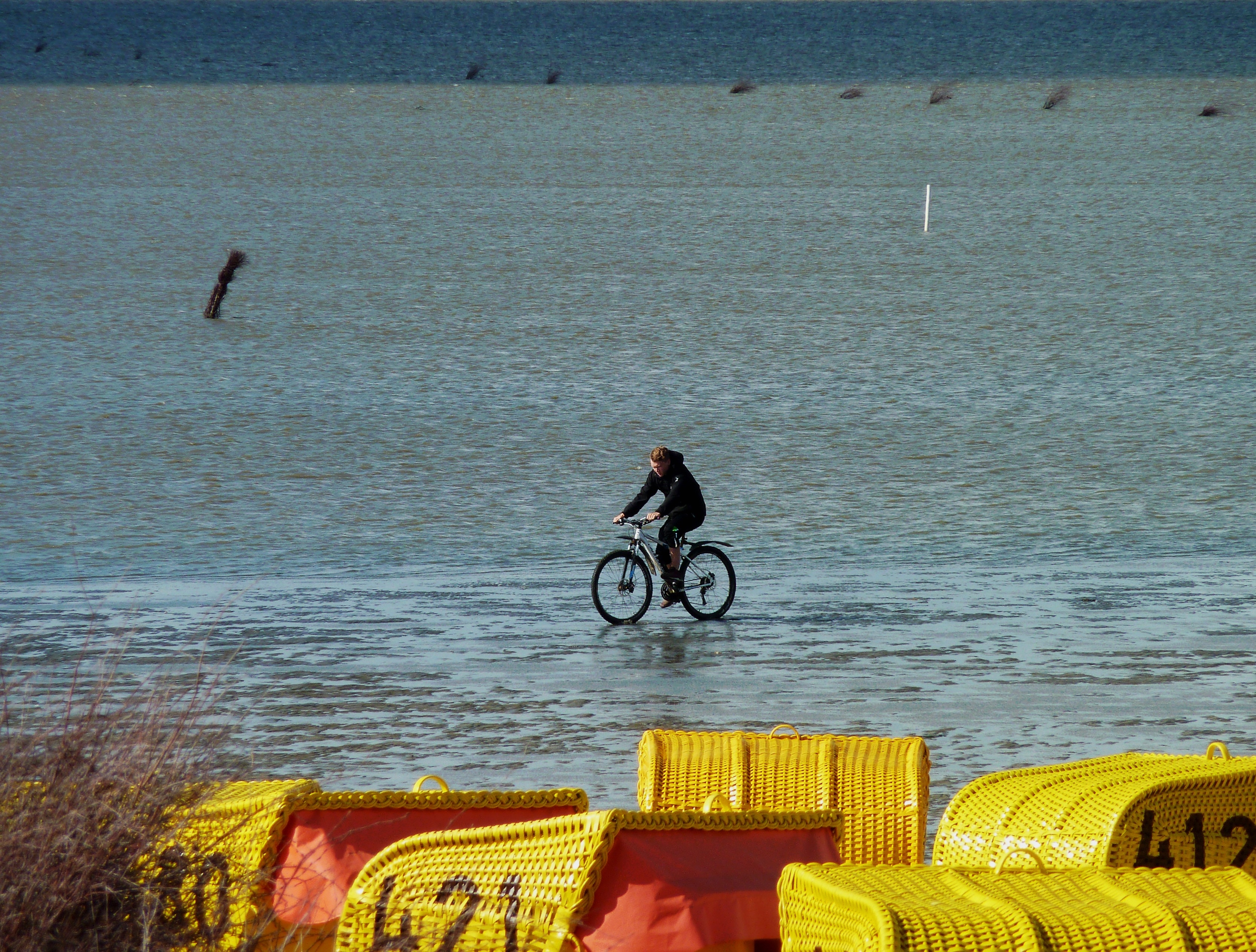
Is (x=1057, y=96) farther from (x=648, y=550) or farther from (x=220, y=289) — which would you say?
(x=648, y=550)

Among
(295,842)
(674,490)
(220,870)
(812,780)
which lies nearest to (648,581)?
(674,490)

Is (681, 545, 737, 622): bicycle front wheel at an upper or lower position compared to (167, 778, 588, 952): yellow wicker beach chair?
upper

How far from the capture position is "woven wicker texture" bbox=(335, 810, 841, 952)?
3.59 m

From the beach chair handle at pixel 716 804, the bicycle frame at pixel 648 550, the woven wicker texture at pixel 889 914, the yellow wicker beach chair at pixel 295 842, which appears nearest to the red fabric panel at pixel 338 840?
the yellow wicker beach chair at pixel 295 842

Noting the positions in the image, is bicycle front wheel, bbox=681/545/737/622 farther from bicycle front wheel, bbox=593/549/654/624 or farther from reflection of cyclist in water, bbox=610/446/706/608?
bicycle front wheel, bbox=593/549/654/624

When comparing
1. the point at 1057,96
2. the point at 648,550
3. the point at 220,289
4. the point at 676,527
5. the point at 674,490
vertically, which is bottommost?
the point at 648,550

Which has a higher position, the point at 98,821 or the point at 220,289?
the point at 220,289

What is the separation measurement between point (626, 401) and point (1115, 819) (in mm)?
27622

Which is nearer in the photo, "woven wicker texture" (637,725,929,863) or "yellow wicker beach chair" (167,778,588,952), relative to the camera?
"yellow wicker beach chair" (167,778,588,952)

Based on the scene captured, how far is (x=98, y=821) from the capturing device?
A: 324 centimetres

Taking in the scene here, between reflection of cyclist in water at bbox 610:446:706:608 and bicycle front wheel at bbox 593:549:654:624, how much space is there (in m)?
0.24

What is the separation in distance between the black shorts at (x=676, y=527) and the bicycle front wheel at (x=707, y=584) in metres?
0.17

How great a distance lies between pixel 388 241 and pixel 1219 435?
27432 millimetres

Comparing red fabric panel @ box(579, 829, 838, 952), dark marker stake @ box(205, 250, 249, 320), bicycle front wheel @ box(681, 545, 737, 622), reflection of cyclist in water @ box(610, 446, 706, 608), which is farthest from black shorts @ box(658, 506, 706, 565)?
dark marker stake @ box(205, 250, 249, 320)
